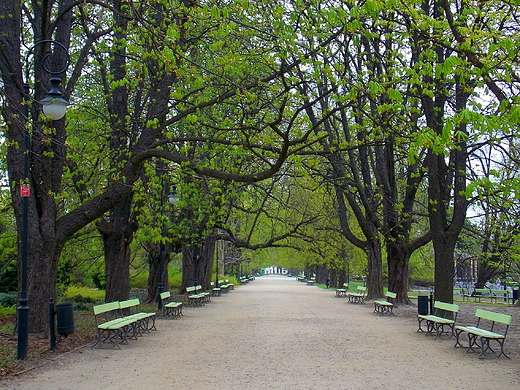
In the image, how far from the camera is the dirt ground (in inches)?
327

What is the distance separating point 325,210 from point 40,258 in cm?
2457

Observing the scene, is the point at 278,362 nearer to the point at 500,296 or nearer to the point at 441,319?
the point at 441,319

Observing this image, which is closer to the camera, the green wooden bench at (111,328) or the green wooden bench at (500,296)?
the green wooden bench at (111,328)

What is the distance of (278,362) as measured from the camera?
1012 centimetres

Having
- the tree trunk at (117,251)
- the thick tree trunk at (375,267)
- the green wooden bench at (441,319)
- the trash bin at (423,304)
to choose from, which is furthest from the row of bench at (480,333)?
the thick tree trunk at (375,267)

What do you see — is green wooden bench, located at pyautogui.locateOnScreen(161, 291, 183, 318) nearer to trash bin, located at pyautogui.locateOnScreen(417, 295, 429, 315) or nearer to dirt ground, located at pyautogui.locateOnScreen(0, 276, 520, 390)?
dirt ground, located at pyautogui.locateOnScreen(0, 276, 520, 390)

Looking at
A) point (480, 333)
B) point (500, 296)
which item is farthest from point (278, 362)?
point (500, 296)

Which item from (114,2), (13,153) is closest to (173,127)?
(114,2)

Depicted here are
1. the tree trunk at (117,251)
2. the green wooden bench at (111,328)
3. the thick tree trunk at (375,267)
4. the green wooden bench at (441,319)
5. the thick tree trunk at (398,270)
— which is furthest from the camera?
the thick tree trunk at (375,267)

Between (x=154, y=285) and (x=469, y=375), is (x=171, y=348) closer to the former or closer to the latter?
(x=469, y=375)

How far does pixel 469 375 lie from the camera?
9055mm

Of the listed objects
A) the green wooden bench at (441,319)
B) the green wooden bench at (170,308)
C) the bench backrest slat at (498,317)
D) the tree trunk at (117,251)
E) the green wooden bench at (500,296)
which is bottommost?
the green wooden bench at (500,296)

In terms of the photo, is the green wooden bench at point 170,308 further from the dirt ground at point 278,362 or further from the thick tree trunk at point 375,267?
the thick tree trunk at point 375,267

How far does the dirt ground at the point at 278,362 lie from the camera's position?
27.2 feet
